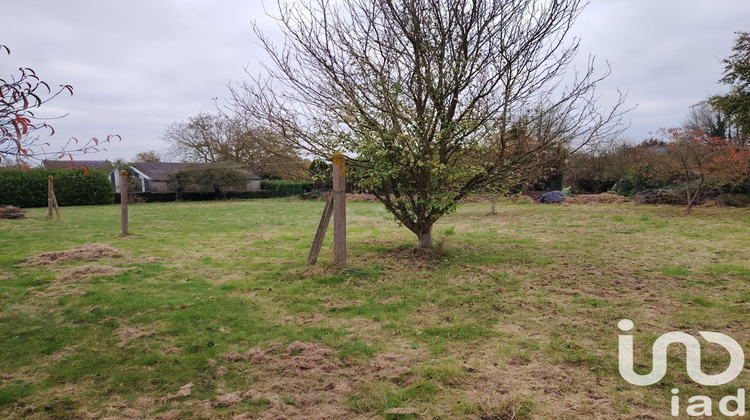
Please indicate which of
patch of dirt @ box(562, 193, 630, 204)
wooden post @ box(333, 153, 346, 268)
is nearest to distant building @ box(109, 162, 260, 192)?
patch of dirt @ box(562, 193, 630, 204)

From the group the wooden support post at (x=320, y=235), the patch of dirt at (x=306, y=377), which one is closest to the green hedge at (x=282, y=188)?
the wooden support post at (x=320, y=235)

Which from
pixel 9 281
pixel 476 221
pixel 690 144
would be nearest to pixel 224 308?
pixel 9 281

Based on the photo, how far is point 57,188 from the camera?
90.3ft

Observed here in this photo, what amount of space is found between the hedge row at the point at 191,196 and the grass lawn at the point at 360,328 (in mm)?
26449

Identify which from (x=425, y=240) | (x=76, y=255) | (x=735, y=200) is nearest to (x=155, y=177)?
(x=76, y=255)

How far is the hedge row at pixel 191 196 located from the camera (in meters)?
33.2

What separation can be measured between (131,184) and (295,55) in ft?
95.5

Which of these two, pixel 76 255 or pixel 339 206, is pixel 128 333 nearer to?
pixel 339 206

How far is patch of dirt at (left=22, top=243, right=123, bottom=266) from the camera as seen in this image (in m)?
7.73

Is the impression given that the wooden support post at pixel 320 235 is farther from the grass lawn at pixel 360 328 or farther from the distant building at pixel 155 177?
the distant building at pixel 155 177

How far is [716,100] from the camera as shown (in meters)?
19.1

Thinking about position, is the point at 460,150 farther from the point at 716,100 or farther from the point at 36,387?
the point at 716,100

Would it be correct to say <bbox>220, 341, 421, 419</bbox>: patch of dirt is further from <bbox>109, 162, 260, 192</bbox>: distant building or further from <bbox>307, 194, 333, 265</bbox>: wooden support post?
<bbox>109, 162, 260, 192</bbox>: distant building

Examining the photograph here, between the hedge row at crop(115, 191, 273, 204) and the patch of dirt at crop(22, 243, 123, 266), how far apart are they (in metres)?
26.2
